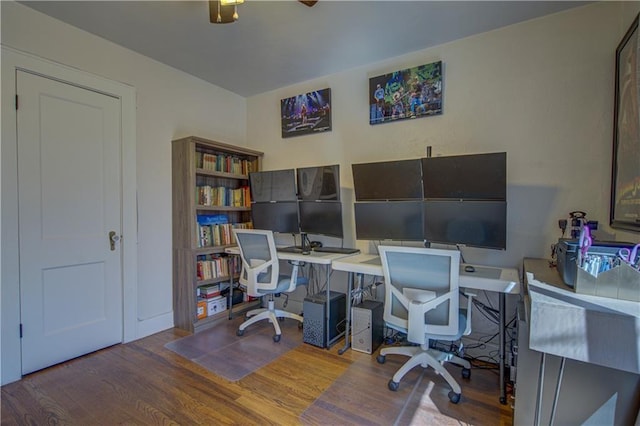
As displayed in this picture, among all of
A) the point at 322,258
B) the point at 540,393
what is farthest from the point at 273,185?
the point at 540,393

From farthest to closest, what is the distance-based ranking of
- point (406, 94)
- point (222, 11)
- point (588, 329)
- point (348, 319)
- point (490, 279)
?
point (406, 94) → point (348, 319) → point (490, 279) → point (222, 11) → point (588, 329)

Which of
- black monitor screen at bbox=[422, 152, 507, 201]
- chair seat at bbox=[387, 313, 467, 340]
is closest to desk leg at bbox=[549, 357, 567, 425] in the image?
chair seat at bbox=[387, 313, 467, 340]

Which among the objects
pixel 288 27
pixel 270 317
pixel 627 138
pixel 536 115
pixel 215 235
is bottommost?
pixel 270 317

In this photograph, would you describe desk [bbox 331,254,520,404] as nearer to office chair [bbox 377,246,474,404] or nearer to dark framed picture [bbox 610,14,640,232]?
office chair [bbox 377,246,474,404]

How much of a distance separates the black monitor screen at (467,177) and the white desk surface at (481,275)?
1.74 feet

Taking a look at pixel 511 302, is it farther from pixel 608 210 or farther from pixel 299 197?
pixel 299 197

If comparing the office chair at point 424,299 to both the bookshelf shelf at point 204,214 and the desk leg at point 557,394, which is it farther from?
the bookshelf shelf at point 204,214

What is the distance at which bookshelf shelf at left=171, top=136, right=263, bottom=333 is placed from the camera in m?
3.00

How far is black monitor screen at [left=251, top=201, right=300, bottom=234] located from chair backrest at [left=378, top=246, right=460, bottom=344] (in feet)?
4.59

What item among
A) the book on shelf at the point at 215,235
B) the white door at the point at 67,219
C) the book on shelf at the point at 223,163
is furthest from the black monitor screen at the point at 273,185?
the white door at the point at 67,219

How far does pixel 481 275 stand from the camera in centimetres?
203

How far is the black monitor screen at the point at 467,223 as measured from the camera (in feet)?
6.85

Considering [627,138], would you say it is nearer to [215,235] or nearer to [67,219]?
[215,235]

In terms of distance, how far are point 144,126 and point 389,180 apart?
2.36 metres
